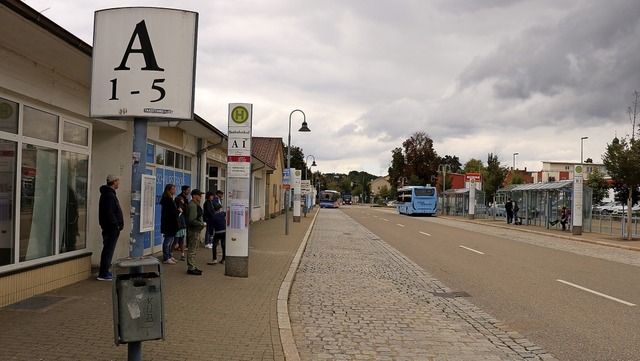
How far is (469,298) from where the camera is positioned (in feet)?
31.0

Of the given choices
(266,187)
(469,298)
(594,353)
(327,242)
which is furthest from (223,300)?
(266,187)

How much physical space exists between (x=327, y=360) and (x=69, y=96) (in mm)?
5821

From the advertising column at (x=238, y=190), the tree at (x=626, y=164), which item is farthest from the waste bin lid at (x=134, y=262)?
the tree at (x=626, y=164)

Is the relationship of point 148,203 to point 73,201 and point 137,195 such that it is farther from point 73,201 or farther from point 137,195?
point 73,201

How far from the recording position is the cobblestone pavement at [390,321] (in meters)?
6.10

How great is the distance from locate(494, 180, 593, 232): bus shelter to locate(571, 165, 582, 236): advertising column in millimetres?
1995

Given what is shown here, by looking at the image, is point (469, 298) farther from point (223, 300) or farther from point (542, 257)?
point (542, 257)

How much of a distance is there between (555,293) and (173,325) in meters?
6.83

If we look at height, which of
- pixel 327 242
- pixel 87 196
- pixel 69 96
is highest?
pixel 69 96

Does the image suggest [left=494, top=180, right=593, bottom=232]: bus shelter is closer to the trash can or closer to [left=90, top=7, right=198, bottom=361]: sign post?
[left=90, top=7, right=198, bottom=361]: sign post

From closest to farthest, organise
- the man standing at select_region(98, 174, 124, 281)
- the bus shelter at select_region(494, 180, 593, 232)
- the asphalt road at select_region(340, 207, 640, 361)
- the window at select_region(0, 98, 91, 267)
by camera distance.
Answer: the asphalt road at select_region(340, 207, 640, 361) → the window at select_region(0, 98, 91, 267) → the man standing at select_region(98, 174, 124, 281) → the bus shelter at select_region(494, 180, 593, 232)

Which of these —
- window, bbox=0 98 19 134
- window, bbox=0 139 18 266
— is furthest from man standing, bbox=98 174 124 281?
window, bbox=0 98 19 134

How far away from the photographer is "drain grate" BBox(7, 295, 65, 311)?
694cm

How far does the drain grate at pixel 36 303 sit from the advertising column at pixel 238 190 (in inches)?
137
